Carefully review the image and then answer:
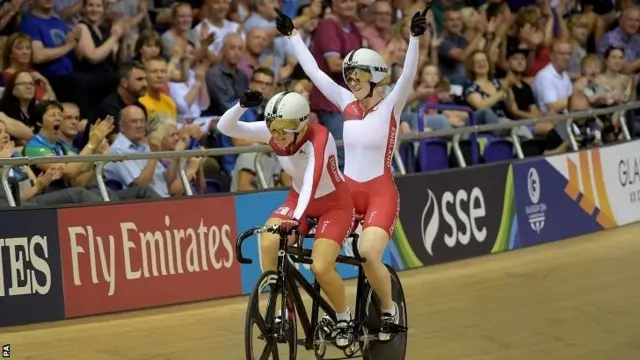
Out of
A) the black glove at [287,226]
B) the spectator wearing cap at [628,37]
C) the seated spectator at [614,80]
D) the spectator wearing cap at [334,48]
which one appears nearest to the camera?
the black glove at [287,226]

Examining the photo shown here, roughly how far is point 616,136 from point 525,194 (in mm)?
2539

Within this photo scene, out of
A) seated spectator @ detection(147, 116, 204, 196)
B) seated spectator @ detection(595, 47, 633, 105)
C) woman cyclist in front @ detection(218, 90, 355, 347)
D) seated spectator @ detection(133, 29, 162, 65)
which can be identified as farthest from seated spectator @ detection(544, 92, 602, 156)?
woman cyclist in front @ detection(218, 90, 355, 347)

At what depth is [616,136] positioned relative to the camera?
54.0ft

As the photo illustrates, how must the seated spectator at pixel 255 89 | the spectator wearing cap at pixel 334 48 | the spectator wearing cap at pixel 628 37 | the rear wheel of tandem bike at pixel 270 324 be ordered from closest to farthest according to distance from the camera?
1. the rear wheel of tandem bike at pixel 270 324
2. the seated spectator at pixel 255 89
3. the spectator wearing cap at pixel 334 48
4. the spectator wearing cap at pixel 628 37

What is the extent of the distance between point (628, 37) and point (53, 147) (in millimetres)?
9809

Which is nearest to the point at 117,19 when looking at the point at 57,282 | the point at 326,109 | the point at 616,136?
the point at 326,109

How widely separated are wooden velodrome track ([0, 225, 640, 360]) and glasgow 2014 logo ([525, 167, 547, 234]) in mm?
1203

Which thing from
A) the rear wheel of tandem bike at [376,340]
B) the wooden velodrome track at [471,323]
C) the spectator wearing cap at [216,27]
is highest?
the spectator wearing cap at [216,27]

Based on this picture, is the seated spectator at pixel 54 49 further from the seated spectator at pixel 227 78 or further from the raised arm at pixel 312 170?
the raised arm at pixel 312 170

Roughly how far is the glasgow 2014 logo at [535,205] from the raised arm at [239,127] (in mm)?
6839

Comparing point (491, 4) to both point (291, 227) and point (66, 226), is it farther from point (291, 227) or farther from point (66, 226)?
point (291, 227)

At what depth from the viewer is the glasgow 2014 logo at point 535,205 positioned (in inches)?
574

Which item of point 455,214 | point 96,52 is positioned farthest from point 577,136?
point 96,52

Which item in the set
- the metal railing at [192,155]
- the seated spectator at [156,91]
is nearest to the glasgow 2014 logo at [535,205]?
the metal railing at [192,155]
